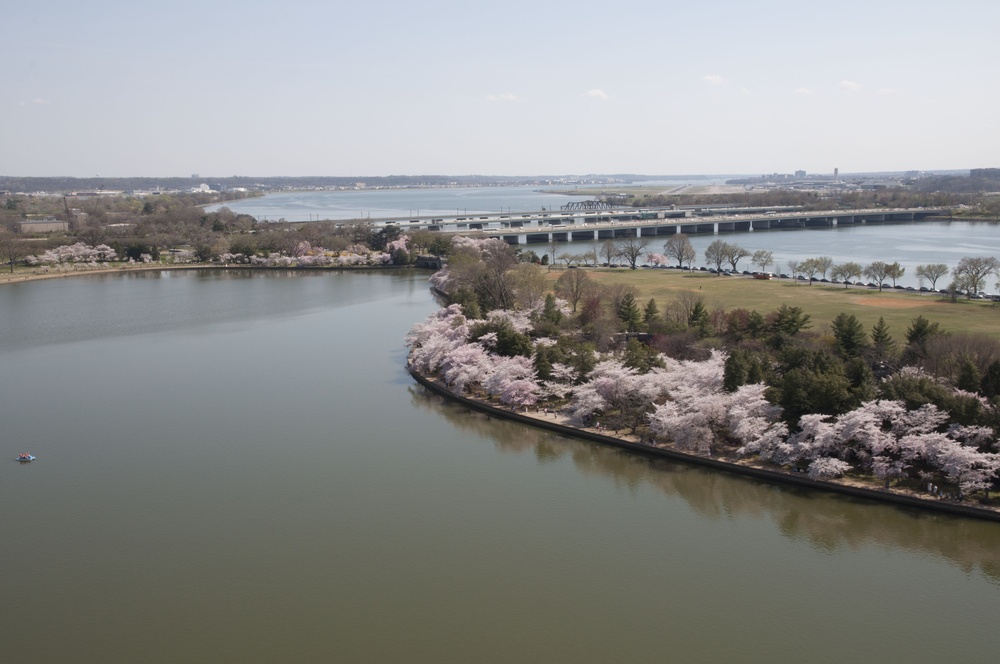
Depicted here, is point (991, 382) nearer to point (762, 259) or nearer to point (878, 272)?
point (878, 272)

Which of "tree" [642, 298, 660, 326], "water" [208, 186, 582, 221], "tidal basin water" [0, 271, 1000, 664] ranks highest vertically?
"water" [208, 186, 582, 221]

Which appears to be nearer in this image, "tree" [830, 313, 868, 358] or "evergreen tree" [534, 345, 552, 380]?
"tree" [830, 313, 868, 358]

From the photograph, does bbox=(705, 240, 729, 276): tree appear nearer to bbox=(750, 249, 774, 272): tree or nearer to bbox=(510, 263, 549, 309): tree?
bbox=(750, 249, 774, 272): tree

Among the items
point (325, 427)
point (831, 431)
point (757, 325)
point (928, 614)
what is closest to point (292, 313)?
point (325, 427)

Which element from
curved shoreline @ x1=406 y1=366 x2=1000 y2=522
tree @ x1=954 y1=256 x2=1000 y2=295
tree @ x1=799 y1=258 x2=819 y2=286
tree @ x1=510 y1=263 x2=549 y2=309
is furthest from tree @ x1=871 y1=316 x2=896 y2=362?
tree @ x1=799 y1=258 x2=819 y2=286

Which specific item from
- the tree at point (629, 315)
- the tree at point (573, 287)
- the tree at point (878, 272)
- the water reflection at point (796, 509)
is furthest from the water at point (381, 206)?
the water reflection at point (796, 509)

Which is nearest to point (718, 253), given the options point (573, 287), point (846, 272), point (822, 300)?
point (846, 272)
